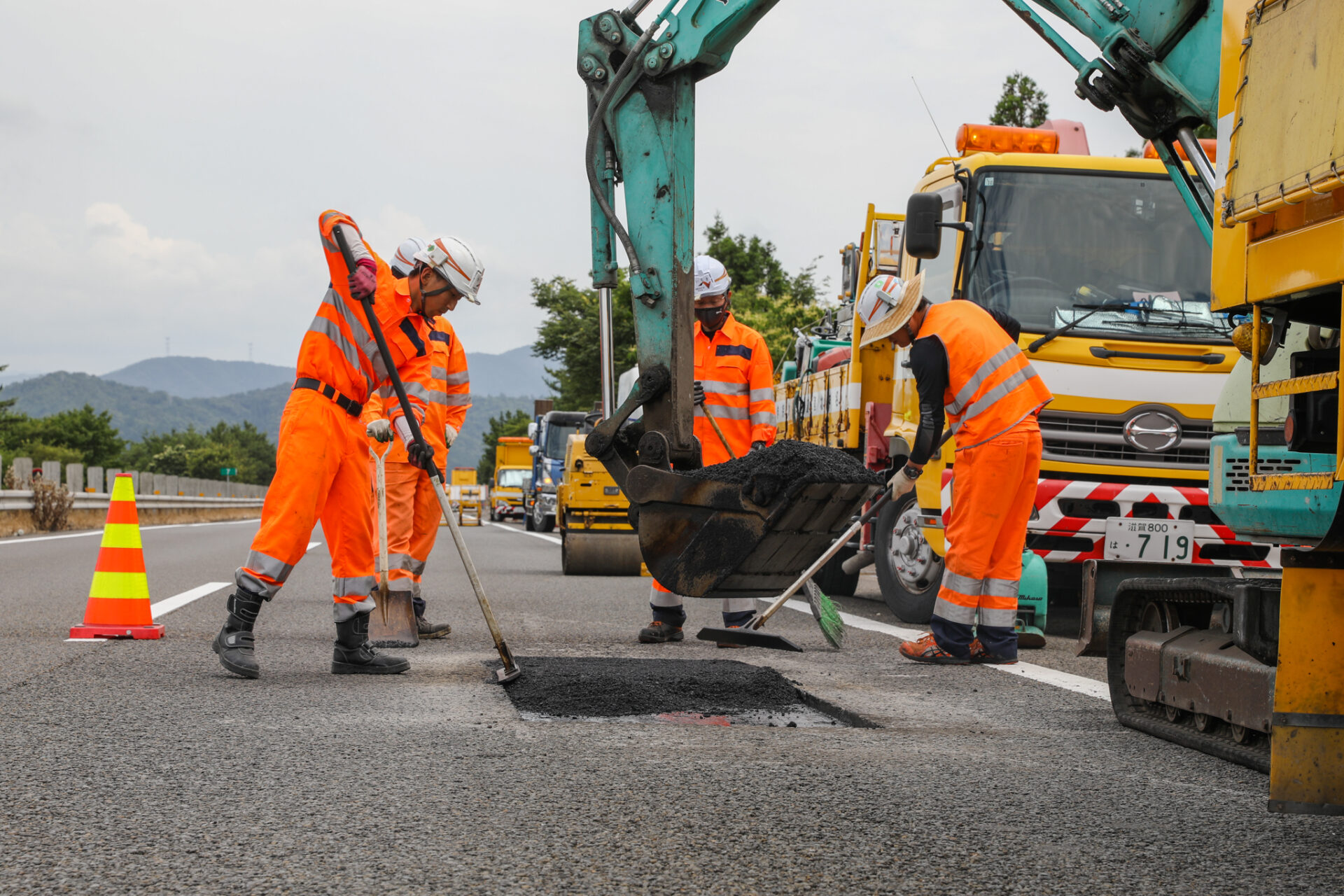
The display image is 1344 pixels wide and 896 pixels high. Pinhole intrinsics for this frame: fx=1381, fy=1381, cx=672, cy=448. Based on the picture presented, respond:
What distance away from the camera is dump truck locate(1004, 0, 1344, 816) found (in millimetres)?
2871

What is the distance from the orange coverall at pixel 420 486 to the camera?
804 centimetres

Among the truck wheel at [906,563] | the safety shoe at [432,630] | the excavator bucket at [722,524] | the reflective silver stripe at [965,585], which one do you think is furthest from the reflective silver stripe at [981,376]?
the safety shoe at [432,630]

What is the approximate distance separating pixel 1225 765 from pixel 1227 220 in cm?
187

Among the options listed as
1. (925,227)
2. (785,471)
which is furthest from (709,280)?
(785,471)

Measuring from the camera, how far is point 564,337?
46.1 metres

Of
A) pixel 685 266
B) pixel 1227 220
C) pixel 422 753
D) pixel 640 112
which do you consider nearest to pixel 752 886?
pixel 422 753

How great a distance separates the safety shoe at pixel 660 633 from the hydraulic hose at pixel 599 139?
242 centimetres

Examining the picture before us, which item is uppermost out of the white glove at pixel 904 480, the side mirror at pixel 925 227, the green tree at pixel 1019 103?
the green tree at pixel 1019 103

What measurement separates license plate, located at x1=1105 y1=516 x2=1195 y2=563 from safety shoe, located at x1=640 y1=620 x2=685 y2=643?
8.15 feet

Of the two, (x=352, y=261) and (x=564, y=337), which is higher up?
(x=564, y=337)

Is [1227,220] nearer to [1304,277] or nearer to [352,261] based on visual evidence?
[1304,277]

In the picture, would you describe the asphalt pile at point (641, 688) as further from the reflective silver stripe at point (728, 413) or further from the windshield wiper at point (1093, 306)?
the windshield wiper at point (1093, 306)

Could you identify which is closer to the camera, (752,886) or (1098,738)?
(752,886)

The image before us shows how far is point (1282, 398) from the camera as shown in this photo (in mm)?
3234
